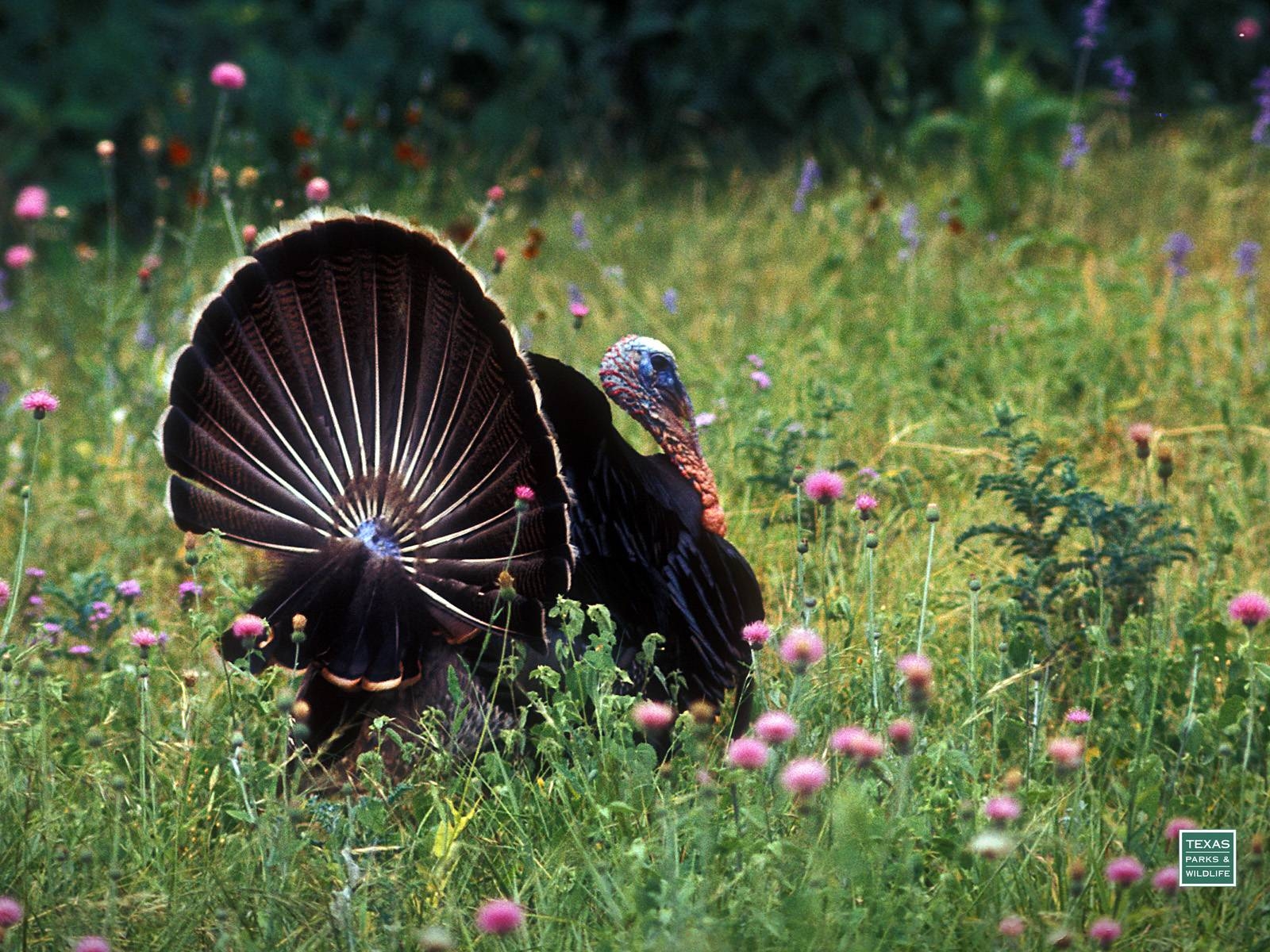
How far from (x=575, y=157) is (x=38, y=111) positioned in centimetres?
223

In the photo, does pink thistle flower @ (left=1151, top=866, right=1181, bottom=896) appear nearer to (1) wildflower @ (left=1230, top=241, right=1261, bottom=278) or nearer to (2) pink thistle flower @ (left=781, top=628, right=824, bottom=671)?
(2) pink thistle flower @ (left=781, top=628, right=824, bottom=671)

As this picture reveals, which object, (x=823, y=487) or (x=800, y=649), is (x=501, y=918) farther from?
(x=823, y=487)

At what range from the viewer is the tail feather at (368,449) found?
2.42 metres

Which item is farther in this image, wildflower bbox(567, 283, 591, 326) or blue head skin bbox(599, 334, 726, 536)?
wildflower bbox(567, 283, 591, 326)

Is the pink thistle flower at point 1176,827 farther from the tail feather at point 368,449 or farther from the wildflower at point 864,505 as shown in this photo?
the tail feather at point 368,449

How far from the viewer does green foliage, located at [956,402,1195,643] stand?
2.81 metres

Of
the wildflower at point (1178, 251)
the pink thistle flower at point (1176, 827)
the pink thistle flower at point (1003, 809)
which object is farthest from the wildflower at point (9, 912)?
the wildflower at point (1178, 251)

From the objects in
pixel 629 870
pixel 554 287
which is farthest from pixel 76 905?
pixel 554 287

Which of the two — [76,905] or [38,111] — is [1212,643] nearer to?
[76,905]

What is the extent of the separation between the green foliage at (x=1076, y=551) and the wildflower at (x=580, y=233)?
2150mm

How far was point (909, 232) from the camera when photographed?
4.62 m

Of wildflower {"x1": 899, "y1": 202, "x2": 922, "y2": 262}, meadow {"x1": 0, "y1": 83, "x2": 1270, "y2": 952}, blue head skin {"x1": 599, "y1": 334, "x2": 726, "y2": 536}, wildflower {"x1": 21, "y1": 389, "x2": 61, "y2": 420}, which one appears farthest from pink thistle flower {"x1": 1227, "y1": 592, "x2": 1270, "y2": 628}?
wildflower {"x1": 899, "y1": 202, "x2": 922, "y2": 262}

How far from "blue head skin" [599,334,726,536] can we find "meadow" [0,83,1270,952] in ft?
0.72

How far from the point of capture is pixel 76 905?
78.2 inches
